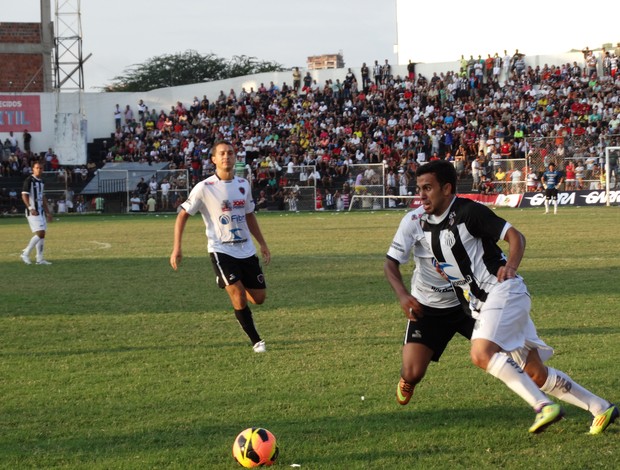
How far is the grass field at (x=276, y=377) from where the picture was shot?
552 centimetres

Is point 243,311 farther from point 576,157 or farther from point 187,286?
point 576,157

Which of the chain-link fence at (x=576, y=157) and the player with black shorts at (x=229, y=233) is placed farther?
the chain-link fence at (x=576, y=157)

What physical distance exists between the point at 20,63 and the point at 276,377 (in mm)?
49512

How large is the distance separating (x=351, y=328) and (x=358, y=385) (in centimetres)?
276

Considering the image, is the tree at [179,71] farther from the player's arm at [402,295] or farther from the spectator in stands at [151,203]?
the player's arm at [402,295]

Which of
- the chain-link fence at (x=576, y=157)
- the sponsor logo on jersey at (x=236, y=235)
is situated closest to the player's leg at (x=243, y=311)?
the sponsor logo on jersey at (x=236, y=235)

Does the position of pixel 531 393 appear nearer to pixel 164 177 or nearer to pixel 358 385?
pixel 358 385

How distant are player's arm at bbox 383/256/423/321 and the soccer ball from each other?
4.07ft

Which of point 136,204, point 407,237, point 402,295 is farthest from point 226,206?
point 136,204

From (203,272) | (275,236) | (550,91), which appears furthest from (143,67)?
(203,272)

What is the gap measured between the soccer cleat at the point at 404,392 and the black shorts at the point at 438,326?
11.7 inches

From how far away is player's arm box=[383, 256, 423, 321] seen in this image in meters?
5.92

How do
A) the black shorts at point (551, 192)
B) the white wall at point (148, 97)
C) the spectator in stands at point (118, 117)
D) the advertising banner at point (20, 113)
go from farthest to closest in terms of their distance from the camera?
the spectator in stands at point (118, 117) → the white wall at point (148, 97) → the advertising banner at point (20, 113) → the black shorts at point (551, 192)

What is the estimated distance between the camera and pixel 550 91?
45.9m
